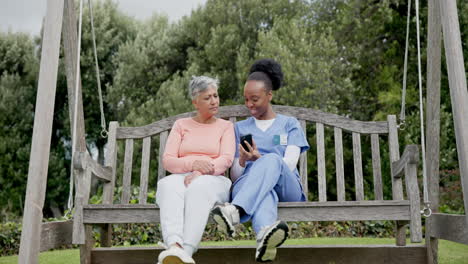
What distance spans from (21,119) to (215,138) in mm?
10241

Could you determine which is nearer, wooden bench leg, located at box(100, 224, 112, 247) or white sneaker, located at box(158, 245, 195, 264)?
white sneaker, located at box(158, 245, 195, 264)

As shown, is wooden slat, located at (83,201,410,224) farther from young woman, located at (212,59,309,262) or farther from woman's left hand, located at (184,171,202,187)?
woman's left hand, located at (184,171,202,187)

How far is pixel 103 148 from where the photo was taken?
43.6 feet

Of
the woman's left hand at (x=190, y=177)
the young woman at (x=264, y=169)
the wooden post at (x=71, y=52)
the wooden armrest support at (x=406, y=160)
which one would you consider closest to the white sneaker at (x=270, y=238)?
the young woman at (x=264, y=169)

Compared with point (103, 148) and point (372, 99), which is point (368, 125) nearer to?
point (372, 99)

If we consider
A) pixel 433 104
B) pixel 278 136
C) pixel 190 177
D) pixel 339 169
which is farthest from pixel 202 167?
pixel 433 104

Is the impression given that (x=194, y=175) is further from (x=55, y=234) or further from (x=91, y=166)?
(x=55, y=234)

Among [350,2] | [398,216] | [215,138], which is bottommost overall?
[398,216]

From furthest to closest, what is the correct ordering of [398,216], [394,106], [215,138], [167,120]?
[394,106]
[167,120]
[215,138]
[398,216]

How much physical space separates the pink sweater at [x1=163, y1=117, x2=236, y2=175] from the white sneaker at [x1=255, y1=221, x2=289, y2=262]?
0.65 meters

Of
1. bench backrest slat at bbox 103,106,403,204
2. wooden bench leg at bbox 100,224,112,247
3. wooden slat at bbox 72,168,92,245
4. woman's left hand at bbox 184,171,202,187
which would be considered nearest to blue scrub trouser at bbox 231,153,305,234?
woman's left hand at bbox 184,171,202,187

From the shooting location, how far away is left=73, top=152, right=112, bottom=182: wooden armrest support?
306cm

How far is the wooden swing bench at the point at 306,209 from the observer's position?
114 inches

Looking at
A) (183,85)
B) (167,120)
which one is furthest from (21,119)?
(167,120)
